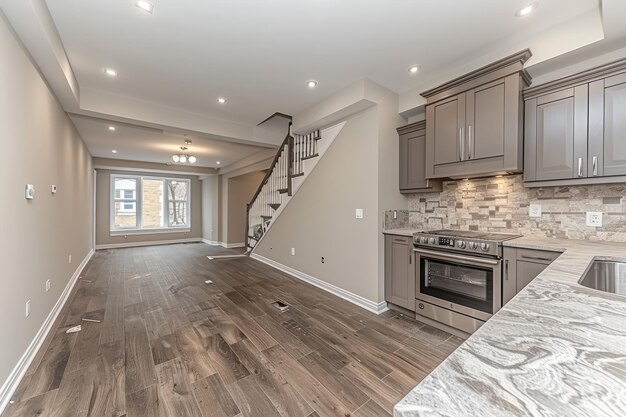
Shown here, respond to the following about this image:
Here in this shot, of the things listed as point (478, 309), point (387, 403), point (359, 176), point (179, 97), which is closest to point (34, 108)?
point (179, 97)

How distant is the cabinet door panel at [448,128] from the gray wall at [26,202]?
3680 mm

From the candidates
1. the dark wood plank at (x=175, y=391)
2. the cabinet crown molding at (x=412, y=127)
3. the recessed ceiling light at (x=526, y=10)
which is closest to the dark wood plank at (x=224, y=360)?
the dark wood plank at (x=175, y=391)

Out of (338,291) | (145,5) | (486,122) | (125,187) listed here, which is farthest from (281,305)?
(125,187)

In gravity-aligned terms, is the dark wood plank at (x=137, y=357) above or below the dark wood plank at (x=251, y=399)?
above

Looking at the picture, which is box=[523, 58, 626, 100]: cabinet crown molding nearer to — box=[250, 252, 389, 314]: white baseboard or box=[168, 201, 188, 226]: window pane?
box=[250, 252, 389, 314]: white baseboard

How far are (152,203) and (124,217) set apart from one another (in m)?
0.89

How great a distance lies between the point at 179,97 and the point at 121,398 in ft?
11.2

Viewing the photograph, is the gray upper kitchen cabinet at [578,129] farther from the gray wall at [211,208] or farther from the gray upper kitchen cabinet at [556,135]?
the gray wall at [211,208]

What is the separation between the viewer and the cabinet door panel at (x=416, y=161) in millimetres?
3129

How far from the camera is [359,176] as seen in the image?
3350mm

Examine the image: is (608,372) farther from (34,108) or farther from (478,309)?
(34,108)

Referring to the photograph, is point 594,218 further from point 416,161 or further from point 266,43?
point 266,43

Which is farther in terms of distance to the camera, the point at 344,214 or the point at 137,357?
the point at 344,214

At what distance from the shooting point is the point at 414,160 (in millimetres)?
3225
